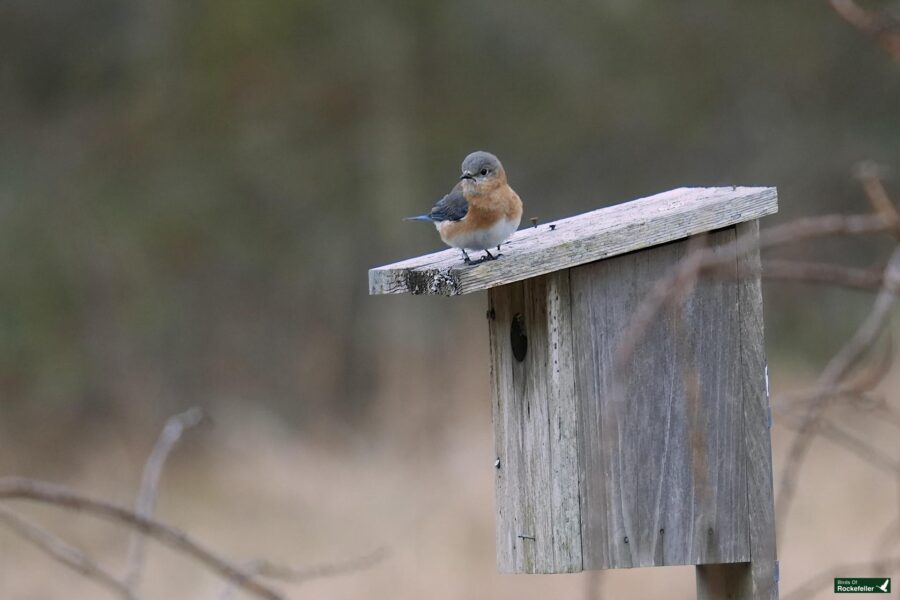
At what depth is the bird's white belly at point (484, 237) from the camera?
2707 mm

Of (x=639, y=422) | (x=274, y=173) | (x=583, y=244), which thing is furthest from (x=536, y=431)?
(x=274, y=173)

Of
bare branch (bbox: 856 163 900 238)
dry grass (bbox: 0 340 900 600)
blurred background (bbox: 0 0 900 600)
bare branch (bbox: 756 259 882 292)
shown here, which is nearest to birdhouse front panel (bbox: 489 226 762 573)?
bare branch (bbox: 856 163 900 238)

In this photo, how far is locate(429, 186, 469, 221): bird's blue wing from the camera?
2.79 m

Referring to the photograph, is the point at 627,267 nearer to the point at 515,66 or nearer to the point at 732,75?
the point at 515,66

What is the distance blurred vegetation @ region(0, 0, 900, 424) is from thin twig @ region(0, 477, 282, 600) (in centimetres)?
733

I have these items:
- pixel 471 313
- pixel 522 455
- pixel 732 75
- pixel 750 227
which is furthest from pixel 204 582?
pixel 732 75

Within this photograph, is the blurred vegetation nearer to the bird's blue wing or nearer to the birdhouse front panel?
the bird's blue wing

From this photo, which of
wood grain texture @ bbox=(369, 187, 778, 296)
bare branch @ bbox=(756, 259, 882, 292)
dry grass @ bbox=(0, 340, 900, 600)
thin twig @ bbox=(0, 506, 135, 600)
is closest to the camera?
bare branch @ bbox=(756, 259, 882, 292)

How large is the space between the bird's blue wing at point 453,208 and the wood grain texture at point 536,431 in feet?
0.68

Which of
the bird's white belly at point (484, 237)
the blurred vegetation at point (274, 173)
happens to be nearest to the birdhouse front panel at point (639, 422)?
the bird's white belly at point (484, 237)

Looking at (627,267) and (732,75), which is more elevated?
(732,75)

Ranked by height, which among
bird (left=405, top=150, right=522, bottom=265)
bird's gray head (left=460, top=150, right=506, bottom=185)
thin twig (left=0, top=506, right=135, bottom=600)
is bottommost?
thin twig (left=0, top=506, right=135, bottom=600)

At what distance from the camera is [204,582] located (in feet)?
22.3

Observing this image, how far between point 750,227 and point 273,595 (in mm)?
1672
